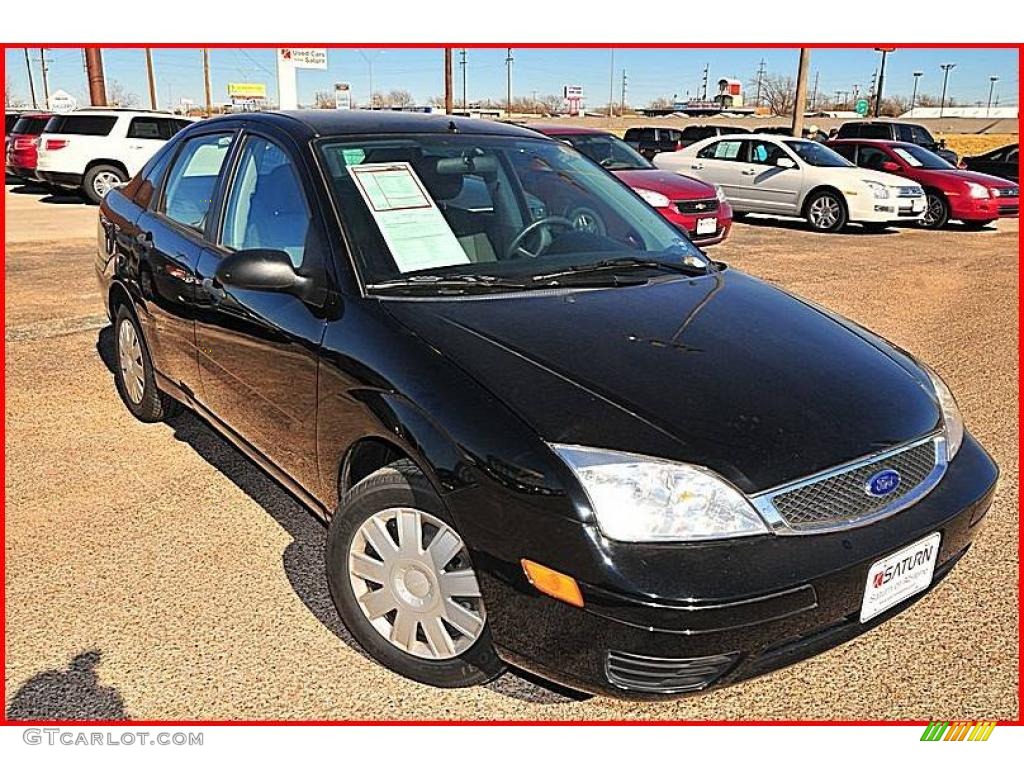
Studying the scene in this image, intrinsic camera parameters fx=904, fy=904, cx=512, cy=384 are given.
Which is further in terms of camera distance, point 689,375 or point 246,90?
point 246,90

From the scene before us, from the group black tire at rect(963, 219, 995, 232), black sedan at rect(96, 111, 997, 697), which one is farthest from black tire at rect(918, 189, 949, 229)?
black sedan at rect(96, 111, 997, 697)

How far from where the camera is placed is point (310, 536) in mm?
3479

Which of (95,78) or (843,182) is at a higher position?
(95,78)

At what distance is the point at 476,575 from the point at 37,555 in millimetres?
1949

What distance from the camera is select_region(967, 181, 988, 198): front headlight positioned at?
1413 centimetres

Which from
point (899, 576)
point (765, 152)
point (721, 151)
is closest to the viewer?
point (899, 576)

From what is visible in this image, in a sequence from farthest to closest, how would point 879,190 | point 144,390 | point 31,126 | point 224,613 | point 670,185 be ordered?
point 31,126
point 879,190
point 670,185
point 144,390
point 224,613

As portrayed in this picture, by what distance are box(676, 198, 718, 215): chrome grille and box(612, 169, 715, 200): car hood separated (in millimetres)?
52

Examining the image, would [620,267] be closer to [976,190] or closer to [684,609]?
[684,609]

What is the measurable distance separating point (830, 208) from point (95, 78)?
1641cm

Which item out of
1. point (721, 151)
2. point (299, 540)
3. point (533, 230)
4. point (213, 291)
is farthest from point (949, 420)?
point (721, 151)

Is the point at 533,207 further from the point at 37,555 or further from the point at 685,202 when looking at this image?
the point at 685,202

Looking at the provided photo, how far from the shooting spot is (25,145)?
16.1m

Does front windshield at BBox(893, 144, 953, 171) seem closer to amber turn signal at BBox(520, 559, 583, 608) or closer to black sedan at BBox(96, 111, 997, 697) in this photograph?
black sedan at BBox(96, 111, 997, 697)
